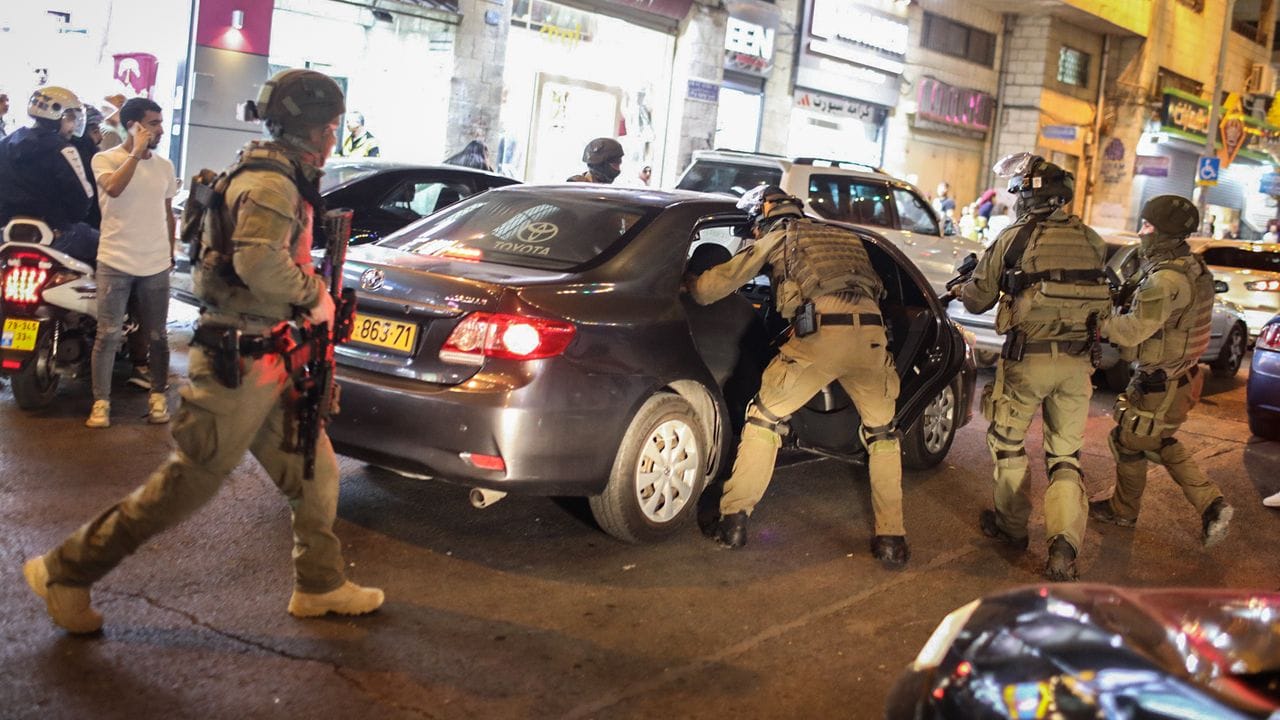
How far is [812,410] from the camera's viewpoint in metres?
6.11

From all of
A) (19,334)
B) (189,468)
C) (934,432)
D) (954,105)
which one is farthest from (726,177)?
(954,105)

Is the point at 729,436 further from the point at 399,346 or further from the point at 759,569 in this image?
the point at 399,346

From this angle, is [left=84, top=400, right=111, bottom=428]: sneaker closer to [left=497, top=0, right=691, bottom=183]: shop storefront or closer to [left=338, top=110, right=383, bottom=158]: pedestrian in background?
[left=338, top=110, right=383, bottom=158]: pedestrian in background

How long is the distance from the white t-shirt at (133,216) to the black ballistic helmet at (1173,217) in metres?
5.18

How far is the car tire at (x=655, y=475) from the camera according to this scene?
5.02 m

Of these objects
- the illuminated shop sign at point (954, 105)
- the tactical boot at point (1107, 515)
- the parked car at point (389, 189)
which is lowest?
the tactical boot at point (1107, 515)

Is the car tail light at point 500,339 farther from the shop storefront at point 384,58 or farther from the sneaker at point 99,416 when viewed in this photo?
the shop storefront at point 384,58

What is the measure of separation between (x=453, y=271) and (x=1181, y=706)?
10.9 ft

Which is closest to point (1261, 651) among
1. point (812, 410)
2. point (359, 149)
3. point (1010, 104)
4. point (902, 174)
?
point (812, 410)

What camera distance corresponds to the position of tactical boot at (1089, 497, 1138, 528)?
21.9ft

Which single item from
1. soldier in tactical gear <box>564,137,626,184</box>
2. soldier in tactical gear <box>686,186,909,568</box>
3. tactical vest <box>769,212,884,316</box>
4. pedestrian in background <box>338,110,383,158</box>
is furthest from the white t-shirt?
pedestrian in background <box>338,110,383,158</box>

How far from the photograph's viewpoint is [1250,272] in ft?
49.7

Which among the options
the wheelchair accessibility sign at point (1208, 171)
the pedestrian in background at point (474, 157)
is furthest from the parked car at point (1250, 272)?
the wheelchair accessibility sign at point (1208, 171)

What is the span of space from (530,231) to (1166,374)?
11.1 feet
